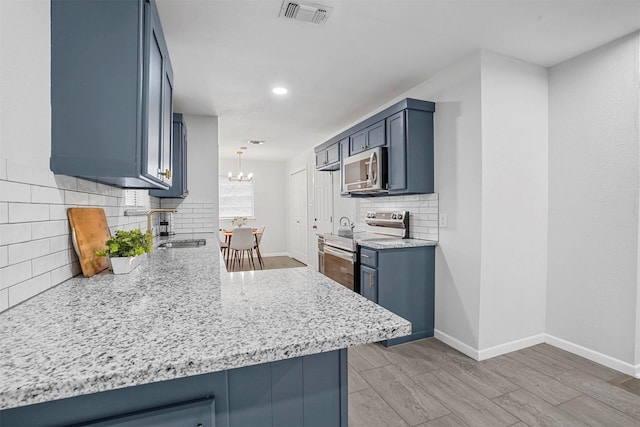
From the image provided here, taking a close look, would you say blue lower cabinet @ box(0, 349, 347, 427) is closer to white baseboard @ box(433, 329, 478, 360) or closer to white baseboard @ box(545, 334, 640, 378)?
white baseboard @ box(433, 329, 478, 360)

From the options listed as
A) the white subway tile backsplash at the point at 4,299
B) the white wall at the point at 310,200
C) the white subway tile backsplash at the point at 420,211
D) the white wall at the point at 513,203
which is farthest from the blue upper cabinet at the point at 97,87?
the white wall at the point at 310,200

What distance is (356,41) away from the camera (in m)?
2.36

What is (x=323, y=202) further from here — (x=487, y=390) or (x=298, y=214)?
(x=487, y=390)

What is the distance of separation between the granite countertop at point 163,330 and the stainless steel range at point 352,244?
1920mm

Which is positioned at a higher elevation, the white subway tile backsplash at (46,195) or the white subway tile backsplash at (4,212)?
the white subway tile backsplash at (46,195)

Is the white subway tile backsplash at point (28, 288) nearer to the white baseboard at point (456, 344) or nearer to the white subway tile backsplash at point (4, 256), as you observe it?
Answer: the white subway tile backsplash at point (4, 256)

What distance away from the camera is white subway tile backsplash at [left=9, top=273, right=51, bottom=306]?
3.38 ft

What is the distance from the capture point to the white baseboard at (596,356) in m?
2.27

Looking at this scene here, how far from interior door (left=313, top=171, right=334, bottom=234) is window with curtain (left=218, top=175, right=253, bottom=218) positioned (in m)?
2.30

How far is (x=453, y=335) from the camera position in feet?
9.18

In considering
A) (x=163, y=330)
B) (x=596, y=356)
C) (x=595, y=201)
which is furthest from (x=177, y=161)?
(x=596, y=356)

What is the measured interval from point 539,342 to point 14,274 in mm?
3469

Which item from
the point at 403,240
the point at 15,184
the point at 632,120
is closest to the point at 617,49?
the point at 632,120

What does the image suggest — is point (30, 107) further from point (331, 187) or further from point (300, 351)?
point (331, 187)
